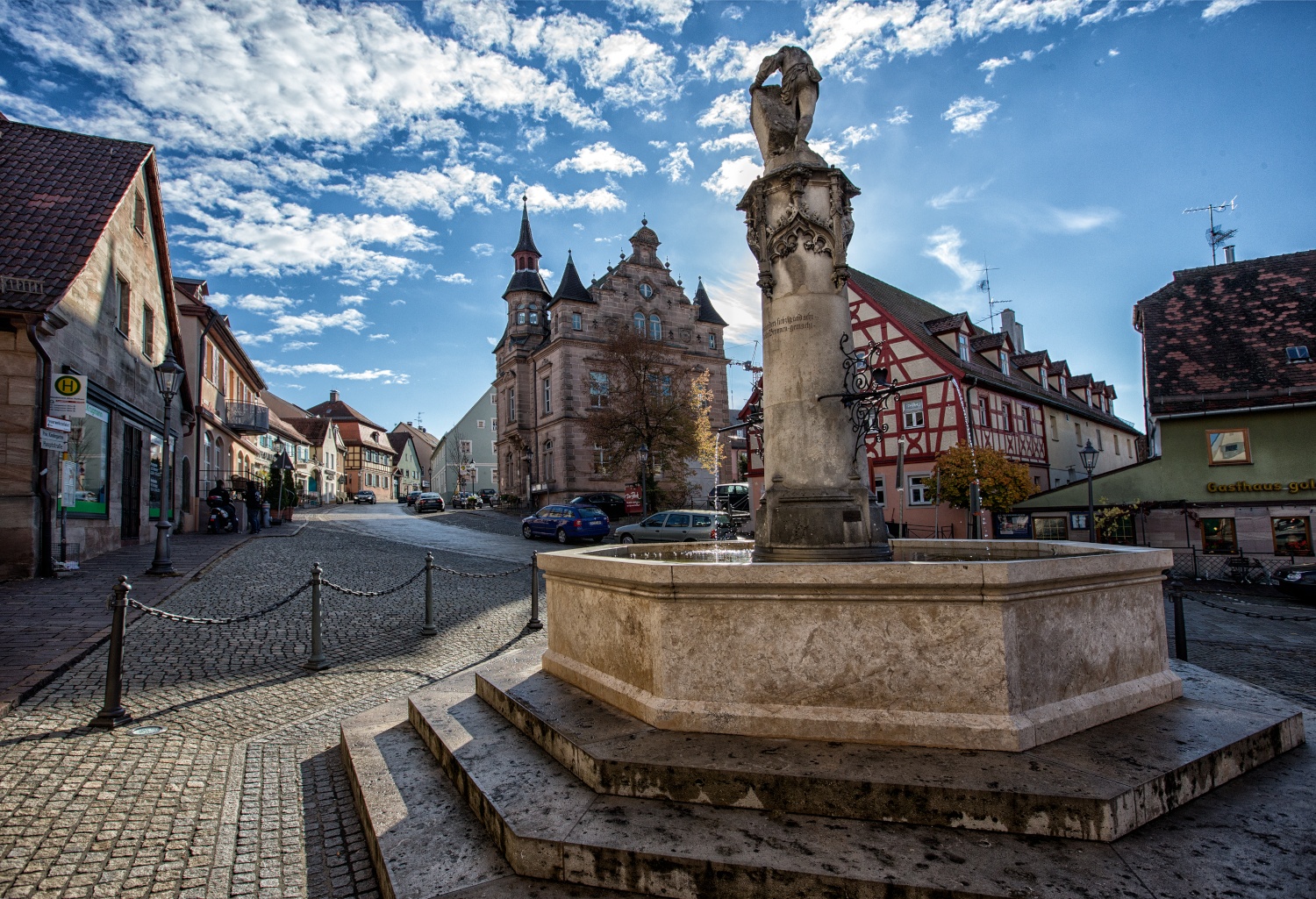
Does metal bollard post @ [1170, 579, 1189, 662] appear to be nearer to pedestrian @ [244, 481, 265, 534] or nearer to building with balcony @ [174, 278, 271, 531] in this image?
building with balcony @ [174, 278, 271, 531]

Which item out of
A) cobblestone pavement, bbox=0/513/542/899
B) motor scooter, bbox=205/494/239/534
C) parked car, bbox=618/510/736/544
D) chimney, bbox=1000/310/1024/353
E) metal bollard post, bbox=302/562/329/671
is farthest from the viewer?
chimney, bbox=1000/310/1024/353

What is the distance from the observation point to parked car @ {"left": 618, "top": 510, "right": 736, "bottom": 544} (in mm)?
21109

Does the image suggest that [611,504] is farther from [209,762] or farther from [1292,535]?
[209,762]

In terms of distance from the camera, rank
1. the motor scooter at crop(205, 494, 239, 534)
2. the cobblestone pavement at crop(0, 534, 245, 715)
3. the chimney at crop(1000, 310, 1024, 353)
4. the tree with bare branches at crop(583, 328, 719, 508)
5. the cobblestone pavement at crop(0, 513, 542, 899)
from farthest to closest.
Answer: the chimney at crop(1000, 310, 1024, 353) → the tree with bare branches at crop(583, 328, 719, 508) → the motor scooter at crop(205, 494, 239, 534) → the cobblestone pavement at crop(0, 534, 245, 715) → the cobblestone pavement at crop(0, 513, 542, 899)

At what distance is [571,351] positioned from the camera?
45281 millimetres

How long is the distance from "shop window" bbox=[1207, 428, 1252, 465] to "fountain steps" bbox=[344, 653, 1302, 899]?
2116 centimetres

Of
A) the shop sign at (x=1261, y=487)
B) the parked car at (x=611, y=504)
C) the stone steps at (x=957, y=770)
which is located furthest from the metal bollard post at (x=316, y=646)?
the parked car at (x=611, y=504)

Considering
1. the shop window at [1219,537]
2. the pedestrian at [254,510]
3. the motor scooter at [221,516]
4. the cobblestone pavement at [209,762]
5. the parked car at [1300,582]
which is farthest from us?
the pedestrian at [254,510]

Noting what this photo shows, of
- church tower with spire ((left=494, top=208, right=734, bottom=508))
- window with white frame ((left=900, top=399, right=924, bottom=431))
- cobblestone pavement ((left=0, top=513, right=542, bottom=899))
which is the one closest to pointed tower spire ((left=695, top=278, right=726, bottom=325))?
church tower with spire ((left=494, top=208, right=734, bottom=508))

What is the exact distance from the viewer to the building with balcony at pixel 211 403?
80.2 ft

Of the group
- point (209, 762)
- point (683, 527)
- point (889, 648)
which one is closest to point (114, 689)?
point (209, 762)

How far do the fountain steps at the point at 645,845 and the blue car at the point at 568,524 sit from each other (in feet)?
68.2

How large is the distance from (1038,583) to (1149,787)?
38.2 inches

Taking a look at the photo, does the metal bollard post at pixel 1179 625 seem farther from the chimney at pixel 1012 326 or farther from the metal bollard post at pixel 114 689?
the chimney at pixel 1012 326
